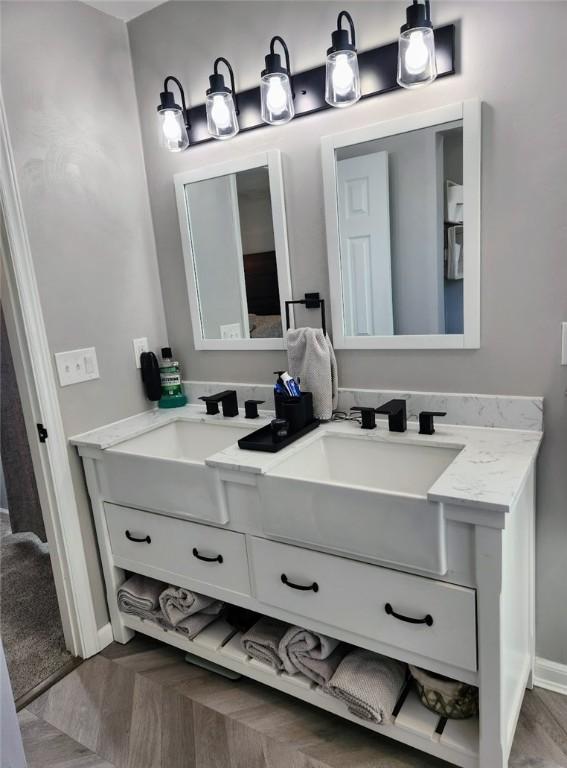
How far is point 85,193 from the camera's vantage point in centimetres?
192

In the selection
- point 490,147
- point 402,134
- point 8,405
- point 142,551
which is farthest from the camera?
point 8,405

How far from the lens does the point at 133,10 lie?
1.96m

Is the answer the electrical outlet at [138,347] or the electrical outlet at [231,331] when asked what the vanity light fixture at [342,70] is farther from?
the electrical outlet at [138,347]

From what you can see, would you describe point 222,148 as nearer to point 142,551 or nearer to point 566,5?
point 566,5

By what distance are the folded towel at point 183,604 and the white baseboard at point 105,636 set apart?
363 mm

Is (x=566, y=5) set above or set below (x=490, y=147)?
above

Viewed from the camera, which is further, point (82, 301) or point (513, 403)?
point (82, 301)

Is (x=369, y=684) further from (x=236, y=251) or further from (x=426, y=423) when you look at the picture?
(x=236, y=251)

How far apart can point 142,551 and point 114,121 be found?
66.7 inches

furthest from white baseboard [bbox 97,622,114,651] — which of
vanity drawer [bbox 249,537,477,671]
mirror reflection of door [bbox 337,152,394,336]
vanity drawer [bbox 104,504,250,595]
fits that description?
mirror reflection of door [bbox 337,152,394,336]

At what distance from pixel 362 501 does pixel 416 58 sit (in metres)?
1.23

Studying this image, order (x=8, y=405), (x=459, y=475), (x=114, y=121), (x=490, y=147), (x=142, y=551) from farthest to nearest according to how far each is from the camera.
Result: (x=8, y=405) < (x=114, y=121) < (x=142, y=551) < (x=490, y=147) < (x=459, y=475)

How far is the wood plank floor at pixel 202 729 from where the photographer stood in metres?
1.47

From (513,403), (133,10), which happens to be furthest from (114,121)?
(513,403)
